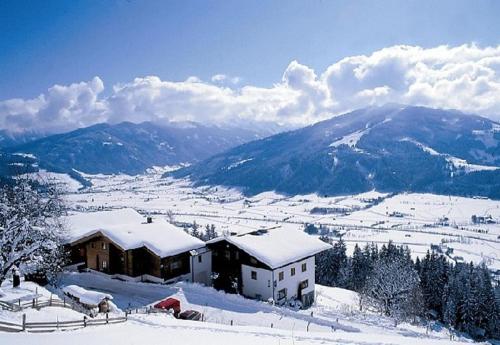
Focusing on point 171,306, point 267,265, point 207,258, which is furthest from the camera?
point 207,258

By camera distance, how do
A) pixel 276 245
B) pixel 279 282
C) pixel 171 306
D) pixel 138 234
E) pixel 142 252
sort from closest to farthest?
1. pixel 171 306
2. pixel 279 282
3. pixel 142 252
4. pixel 138 234
5. pixel 276 245

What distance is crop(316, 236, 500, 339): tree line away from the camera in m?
61.7

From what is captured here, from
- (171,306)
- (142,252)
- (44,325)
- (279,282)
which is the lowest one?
(279,282)

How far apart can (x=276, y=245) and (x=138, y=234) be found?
1656cm

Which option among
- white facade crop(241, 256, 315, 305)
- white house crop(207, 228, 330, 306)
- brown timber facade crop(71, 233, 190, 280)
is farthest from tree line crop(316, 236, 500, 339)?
brown timber facade crop(71, 233, 190, 280)

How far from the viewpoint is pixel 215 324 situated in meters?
29.7

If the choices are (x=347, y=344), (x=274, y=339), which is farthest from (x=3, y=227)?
(x=347, y=344)

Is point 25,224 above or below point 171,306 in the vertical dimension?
above

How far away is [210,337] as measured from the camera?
77.2 ft

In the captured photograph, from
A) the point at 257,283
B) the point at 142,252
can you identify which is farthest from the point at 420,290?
the point at 142,252

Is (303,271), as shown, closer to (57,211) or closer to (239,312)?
(239,312)

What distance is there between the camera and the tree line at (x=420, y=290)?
6172 cm

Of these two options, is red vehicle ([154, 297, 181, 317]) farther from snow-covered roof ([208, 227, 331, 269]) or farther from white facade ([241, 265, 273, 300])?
white facade ([241, 265, 273, 300])

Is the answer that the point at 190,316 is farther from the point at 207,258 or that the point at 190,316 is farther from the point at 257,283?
the point at 207,258
